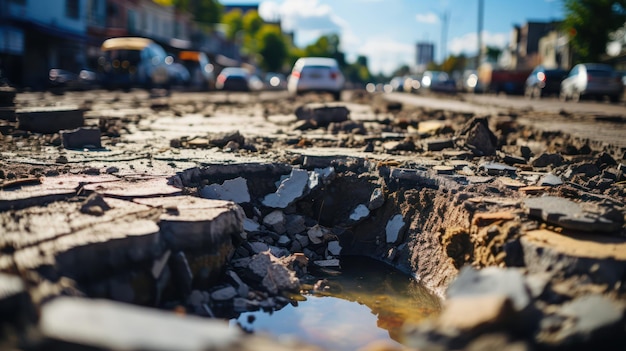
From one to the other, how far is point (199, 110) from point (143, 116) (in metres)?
2.04

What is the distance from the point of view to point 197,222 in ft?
10.3

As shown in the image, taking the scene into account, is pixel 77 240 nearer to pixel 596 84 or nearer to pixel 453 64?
pixel 596 84

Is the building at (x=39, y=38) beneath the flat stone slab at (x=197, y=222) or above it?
above

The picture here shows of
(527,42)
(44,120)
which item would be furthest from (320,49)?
(44,120)

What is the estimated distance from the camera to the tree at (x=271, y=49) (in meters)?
Answer: 80.3

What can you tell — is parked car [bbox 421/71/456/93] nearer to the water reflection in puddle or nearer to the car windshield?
the car windshield

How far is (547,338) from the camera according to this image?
6.79 feet

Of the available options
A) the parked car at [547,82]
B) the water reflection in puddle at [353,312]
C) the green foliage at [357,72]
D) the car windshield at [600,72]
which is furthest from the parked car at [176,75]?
the green foliage at [357,72]

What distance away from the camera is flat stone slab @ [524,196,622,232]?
10.0ft

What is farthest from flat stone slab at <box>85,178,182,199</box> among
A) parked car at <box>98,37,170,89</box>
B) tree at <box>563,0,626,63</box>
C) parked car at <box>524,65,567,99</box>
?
tree at <box>563,0,626,63</box>

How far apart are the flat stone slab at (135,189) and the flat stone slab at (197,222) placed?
0.14 m

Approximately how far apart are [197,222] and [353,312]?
1.05 m

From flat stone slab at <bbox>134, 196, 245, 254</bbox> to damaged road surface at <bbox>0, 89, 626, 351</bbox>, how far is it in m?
0.01

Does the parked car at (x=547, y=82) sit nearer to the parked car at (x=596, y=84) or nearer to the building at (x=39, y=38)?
the parked car at (x=596, y=84)
